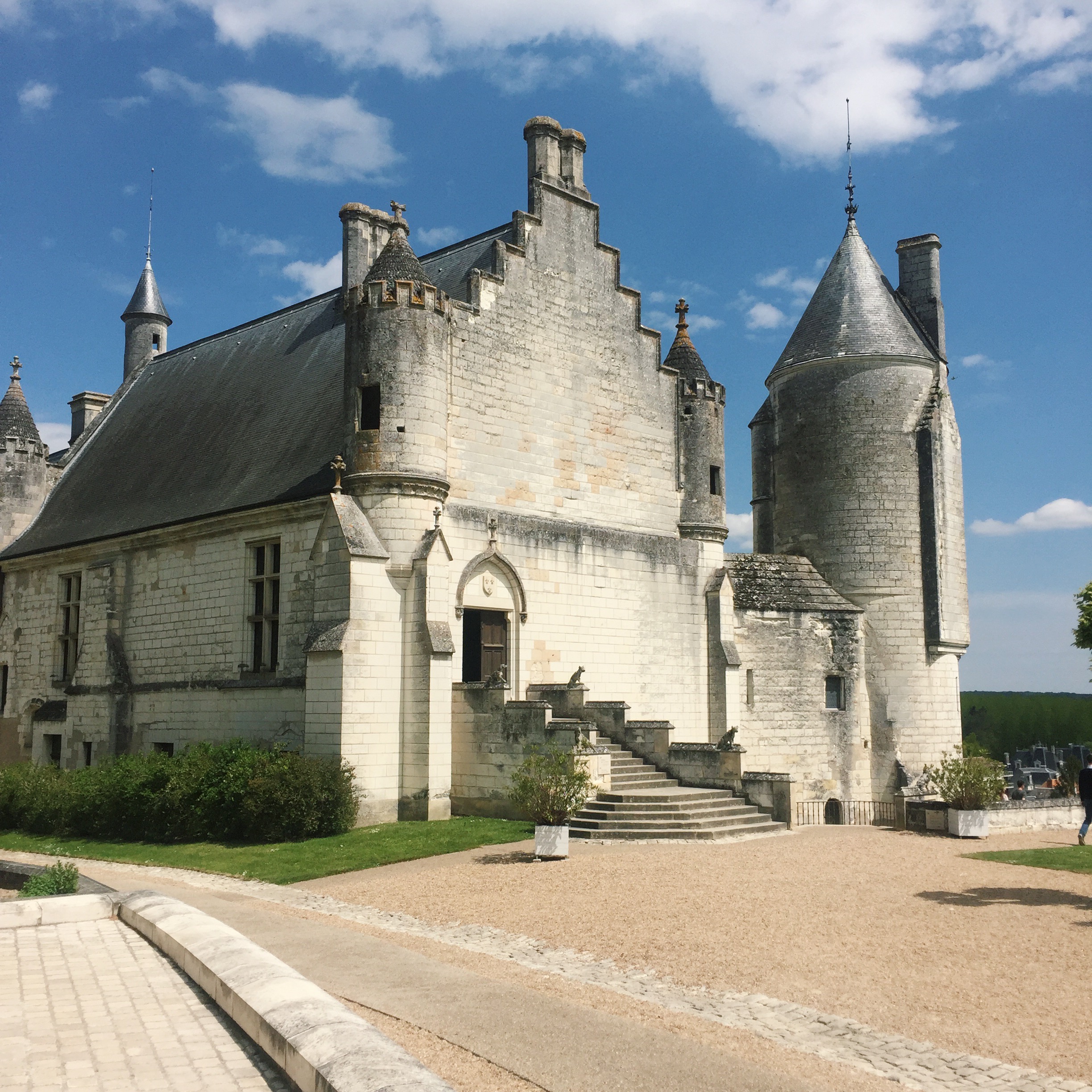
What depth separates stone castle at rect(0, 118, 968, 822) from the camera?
63.8 feet

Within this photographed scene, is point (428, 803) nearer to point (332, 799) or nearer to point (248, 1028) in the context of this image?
point (332, 799)

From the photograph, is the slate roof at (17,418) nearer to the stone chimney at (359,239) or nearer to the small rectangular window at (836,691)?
the stone chimney at (359,239)

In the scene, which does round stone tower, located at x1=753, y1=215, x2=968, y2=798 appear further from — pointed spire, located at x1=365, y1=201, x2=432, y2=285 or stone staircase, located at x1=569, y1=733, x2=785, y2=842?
pointed spire, located at x1=365, y1=201, x2=432, y2=285

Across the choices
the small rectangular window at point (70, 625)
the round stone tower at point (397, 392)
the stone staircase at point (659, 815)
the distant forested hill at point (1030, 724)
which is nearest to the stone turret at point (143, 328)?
→ the small rectangular window at point (70, 625)

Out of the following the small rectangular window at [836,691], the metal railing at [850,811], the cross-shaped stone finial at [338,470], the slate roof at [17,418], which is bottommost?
the metal railing at [850,811]

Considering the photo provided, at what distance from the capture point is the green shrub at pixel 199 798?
17.3 meters

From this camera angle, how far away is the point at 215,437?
25938mm

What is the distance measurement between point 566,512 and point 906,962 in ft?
48.5

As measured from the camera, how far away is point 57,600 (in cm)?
2739

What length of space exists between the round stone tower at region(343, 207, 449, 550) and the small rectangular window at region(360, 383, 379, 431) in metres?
0.01

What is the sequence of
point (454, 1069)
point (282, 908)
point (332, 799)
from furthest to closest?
1. point (332, 799)
2. point (282, 908)
3. point (454, 1069)

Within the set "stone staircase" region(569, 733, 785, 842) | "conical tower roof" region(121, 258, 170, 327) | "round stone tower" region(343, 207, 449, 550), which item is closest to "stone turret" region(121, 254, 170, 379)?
"conical tower roof" region(121, 258, 170, 327)

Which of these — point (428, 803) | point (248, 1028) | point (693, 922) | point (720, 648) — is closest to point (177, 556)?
point (428, 803)

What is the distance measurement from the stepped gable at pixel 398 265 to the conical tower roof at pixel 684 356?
748 centimetres
